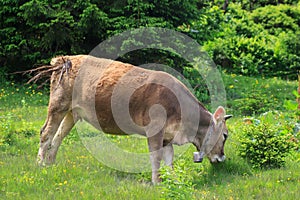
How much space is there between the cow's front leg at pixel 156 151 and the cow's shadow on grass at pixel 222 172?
0.64 metres

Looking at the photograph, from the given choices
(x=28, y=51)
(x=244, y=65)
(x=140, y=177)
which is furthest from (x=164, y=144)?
(x=244, y=65)

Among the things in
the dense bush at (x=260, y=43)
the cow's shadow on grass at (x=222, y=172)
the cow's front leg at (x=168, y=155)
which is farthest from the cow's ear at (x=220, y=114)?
the dense bush at (x=260, y=43)

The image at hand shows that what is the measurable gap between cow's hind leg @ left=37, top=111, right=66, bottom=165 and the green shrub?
3.15 meters

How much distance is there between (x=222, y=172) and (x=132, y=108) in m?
1.85

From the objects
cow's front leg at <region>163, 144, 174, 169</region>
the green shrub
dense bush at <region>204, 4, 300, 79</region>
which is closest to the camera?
cow's front leg at <region>163, 144, 174, 169</region>

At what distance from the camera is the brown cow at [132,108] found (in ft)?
26.8

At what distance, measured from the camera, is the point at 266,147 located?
8633 millimetres

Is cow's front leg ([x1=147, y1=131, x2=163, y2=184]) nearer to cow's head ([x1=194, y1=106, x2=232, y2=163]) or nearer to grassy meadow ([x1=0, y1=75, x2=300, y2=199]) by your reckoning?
grassy meadow ([x1=0, y1=75, x2=300, y2=199])

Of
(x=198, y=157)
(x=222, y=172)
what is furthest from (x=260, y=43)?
(x=198, y=157)

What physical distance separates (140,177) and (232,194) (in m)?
1.82

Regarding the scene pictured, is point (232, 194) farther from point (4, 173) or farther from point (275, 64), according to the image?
point (275, 64)

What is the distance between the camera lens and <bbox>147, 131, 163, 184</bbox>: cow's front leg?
26.5 ft

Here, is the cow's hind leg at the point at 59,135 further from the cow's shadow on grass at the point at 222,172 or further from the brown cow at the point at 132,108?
the cow's shadow on grass at the point at 222,172

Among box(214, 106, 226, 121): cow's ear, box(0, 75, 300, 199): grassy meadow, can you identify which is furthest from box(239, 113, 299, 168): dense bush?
box(214, 106, 226, 121): cow's ear
